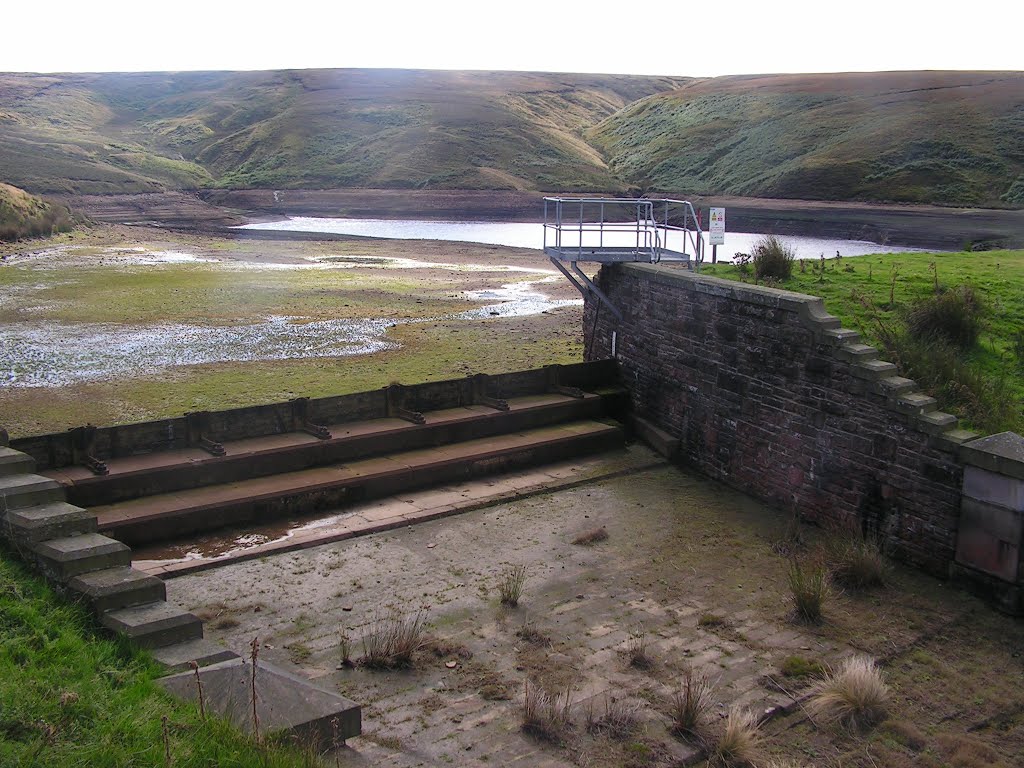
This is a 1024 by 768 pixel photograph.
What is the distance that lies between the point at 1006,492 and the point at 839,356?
269cm

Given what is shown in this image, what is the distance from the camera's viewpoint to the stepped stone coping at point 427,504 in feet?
36.3

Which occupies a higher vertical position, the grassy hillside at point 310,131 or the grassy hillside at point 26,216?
the grassy hillside at point 310,131

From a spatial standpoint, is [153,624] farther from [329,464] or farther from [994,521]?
[994,521]

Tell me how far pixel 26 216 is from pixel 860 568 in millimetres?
41493

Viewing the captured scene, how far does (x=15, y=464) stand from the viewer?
8.81 m

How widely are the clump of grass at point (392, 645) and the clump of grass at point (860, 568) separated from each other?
478 centimetres

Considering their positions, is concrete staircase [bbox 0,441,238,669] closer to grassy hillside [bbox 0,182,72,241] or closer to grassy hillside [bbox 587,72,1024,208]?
grassy hillside [bbox 0,182,72,241]

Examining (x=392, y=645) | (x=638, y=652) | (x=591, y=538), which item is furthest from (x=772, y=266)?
(x=392, y=645)

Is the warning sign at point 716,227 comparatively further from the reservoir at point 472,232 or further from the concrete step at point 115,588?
the reservoir at point 472,232

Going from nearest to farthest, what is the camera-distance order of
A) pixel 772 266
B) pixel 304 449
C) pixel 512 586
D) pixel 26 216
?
1. pixel 512 586
2. pixel 304 449
3. pixel 772 266
4. pixel 26 216

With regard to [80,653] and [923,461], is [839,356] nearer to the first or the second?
[923,461]

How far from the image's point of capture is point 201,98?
119 meters

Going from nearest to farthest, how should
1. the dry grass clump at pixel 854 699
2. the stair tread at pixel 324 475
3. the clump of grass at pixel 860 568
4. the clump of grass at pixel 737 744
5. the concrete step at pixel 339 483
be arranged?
the clump of grass at pixel 737 744, the dry grass clump at pixel 854 699, the clump of grass at pixel 860 568, the concrete step at pixel 339 483, the stair tread at pixel 324 475

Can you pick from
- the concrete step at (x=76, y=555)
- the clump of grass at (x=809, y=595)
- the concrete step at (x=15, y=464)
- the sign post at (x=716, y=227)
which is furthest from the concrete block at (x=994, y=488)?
the concrete step at (x=15, y=464)
